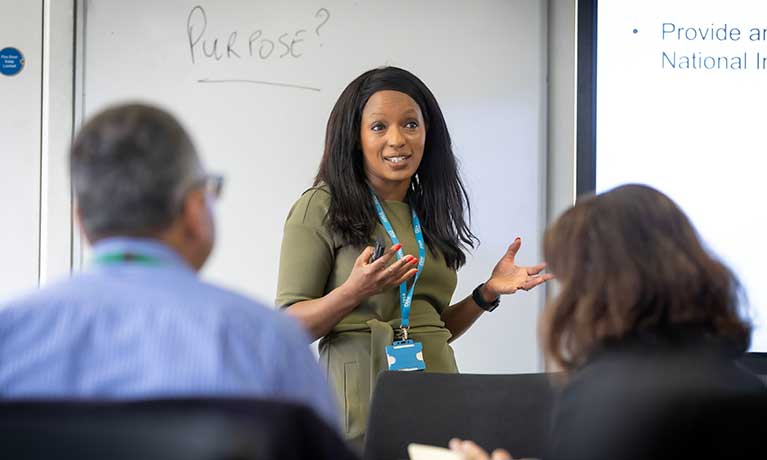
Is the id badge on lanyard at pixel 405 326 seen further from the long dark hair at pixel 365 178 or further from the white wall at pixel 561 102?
the white wall at pixel 561 102

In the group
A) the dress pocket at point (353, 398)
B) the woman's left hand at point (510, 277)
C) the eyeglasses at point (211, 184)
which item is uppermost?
the eyeglasses at point (211, 184)

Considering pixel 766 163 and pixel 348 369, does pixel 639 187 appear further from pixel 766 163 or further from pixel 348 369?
pixel 766 163

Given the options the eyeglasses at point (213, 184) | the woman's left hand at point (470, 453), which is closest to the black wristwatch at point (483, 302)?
the woman's left hand at point (470, 453)

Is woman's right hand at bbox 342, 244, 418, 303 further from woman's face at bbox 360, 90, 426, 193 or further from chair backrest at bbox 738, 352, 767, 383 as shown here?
chair backrest at bbox 738, 352, 767, 383

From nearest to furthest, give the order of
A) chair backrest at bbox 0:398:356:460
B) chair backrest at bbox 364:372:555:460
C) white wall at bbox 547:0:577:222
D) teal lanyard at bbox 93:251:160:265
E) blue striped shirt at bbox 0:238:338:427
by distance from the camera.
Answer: chair backrest at bbox 0:398:356:460
blue striped shirt at bbox 0:238:338:427
teal lanyard at bbox 93:251:160:265
chair backrest at bbox 364:372:555:460
white wall at bbox 547:0:577:222

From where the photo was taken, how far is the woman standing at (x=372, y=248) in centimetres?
248

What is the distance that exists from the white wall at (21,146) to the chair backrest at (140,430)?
256cm

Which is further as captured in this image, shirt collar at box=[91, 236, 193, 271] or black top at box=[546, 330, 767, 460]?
black top at box=[546, 330, 767, 460]

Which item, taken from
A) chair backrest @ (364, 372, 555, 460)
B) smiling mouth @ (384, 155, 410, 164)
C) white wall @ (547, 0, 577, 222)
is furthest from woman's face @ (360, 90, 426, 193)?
white wall @ (547, 0, 577, 222)

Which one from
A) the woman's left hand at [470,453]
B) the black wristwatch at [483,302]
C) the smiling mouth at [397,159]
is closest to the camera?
the woman's left hand at [470,453]

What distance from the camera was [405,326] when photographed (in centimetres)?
253

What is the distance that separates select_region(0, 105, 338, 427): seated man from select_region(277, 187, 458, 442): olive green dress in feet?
3.80

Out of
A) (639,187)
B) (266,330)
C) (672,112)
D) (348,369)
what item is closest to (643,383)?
(639,187)

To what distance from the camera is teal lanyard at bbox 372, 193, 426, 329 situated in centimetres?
255
